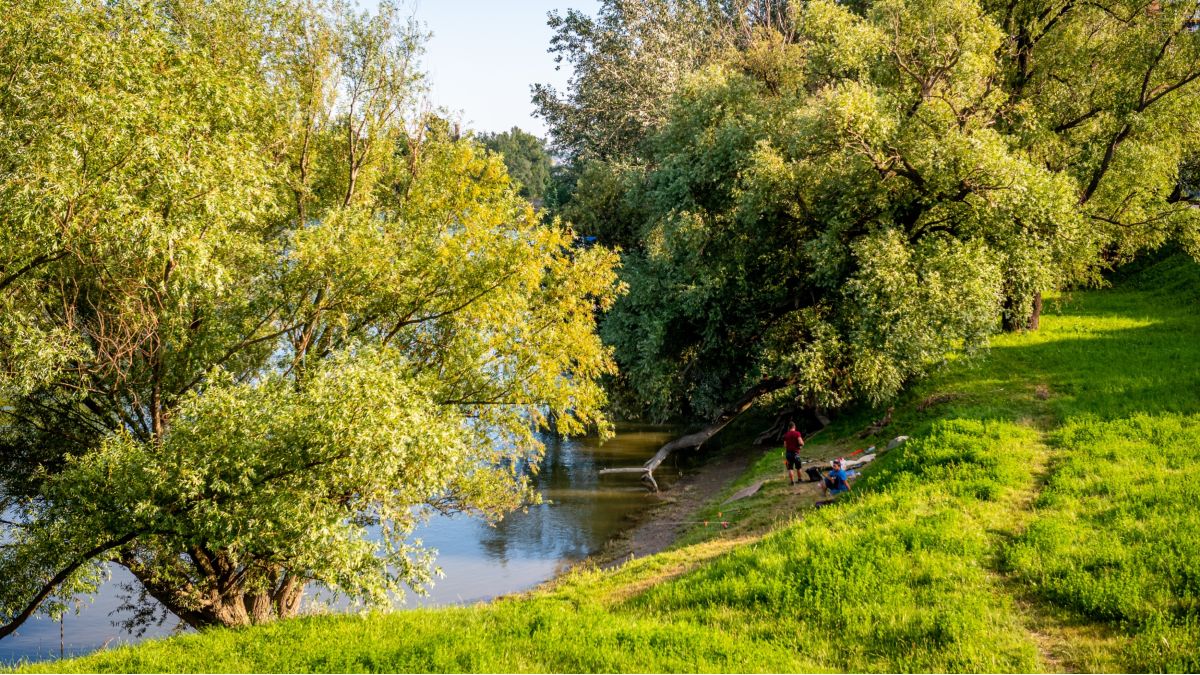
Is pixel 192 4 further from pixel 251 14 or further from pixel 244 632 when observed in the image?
pixel 244 632

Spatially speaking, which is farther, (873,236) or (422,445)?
(873,236)

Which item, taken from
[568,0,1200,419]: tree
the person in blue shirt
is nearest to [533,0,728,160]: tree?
[568,0,1200,419]: tree

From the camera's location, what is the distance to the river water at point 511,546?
21016 mm

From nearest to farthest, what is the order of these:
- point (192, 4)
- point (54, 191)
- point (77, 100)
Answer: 1. point (54, 191)
2. point (77, 100)
3. point (192, 4)

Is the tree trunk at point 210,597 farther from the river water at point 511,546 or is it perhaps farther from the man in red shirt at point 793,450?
the man in red shirt at point 793,450

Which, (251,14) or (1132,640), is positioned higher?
(251,14)

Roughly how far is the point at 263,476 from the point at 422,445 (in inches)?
121

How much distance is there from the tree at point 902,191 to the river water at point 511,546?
17.5 feet

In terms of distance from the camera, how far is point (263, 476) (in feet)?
46.3

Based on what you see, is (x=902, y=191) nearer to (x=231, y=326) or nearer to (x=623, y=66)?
(x=231, y=326)

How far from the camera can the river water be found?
2102cm

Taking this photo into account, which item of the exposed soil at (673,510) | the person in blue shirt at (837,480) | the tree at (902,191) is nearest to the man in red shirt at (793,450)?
the tree at (902,191)

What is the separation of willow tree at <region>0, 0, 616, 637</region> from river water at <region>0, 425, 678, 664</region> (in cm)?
415

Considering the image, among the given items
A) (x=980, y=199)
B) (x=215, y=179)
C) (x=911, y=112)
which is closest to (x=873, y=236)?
(x=980, y=199)
